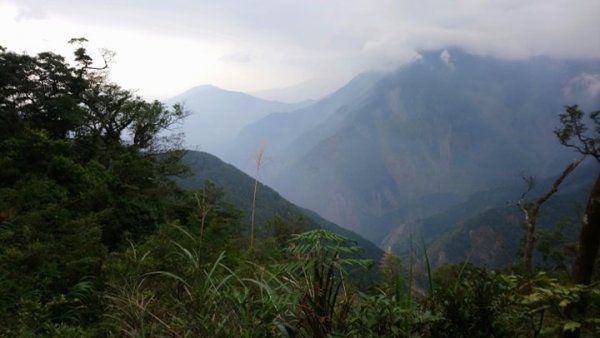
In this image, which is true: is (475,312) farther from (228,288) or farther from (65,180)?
(65,180)

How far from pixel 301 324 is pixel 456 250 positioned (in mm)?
94832

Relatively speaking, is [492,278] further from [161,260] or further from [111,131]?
[111,131]

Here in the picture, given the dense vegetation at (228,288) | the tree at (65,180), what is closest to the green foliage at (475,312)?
the dense vegetation at (228,288)

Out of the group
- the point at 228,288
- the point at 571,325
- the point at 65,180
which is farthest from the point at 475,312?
the point at 65,180

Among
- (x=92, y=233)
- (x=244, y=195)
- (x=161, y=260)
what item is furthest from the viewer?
(x=244, y=195)

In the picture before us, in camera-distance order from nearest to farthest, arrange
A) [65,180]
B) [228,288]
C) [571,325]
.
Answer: [571,325], [228,288], [65,180]

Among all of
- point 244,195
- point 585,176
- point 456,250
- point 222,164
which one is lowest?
point 456,250

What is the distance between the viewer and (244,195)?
219 ft

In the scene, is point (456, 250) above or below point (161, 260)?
below

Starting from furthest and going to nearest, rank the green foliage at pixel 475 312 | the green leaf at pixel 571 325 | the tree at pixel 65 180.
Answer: the tree at pixel 65 180, the green foliage at pixel 475 312, the green leaf at pixel 571 325

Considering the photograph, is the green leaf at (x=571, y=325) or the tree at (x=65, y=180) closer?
the green leaf at (x=571, y=325)

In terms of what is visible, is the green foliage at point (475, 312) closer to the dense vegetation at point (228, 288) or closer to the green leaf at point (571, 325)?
the dense vegetation at point (228, 288)

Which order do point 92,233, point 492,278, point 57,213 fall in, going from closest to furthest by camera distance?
point 492,278
point 92,233
point 57,213

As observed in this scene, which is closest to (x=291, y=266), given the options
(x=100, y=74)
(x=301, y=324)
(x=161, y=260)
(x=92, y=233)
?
(x=301, y=324)
